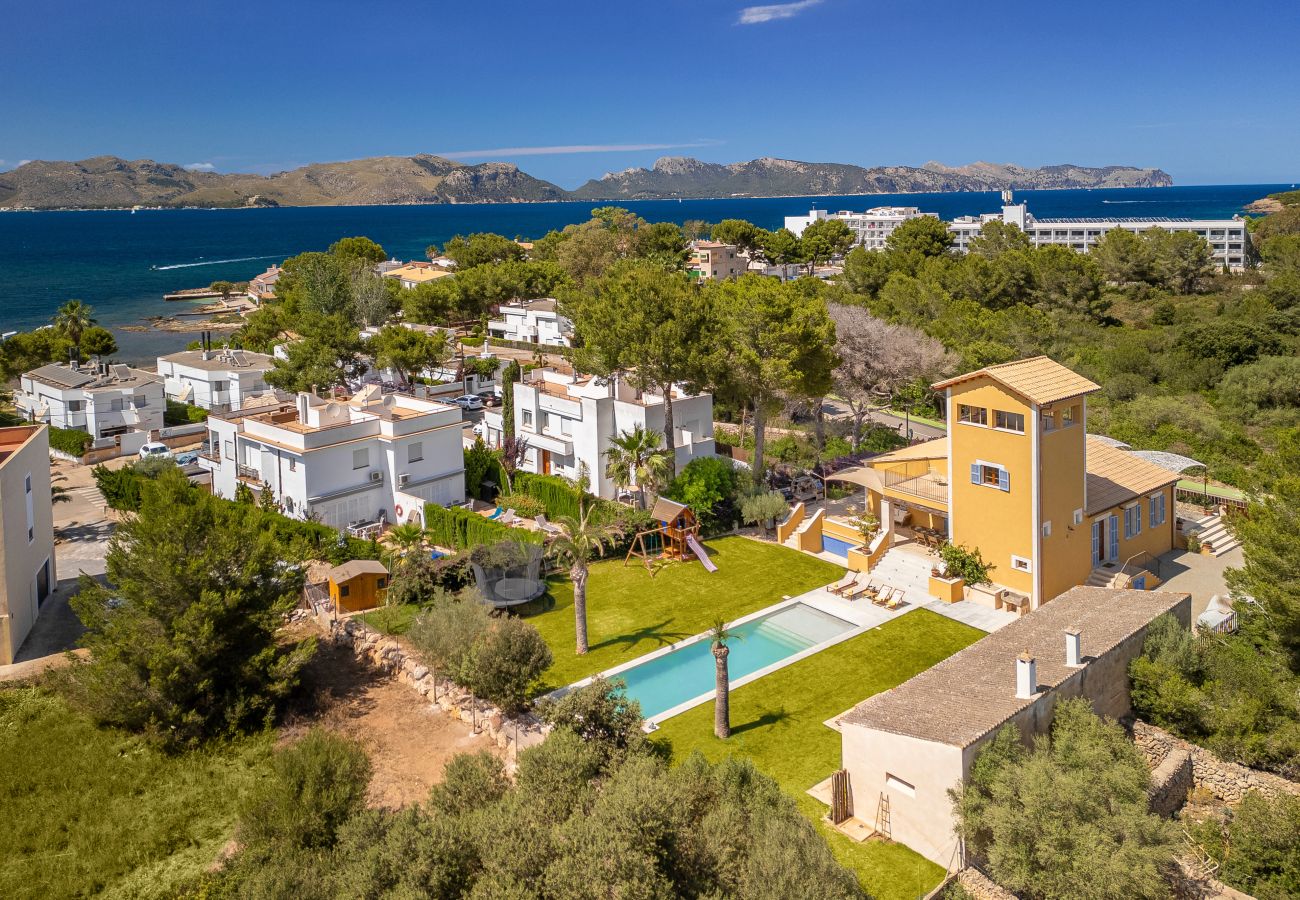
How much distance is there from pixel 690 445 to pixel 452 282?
42555 millimetres

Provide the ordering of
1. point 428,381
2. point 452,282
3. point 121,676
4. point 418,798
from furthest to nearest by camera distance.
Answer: point 452,282, point 428,381, point 121,676, point 418,798

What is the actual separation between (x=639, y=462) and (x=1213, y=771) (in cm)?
1830

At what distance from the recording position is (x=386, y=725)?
62.7 ft

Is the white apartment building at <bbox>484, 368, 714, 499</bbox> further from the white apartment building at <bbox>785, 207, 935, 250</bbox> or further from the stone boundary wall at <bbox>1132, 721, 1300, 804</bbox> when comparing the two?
the white apartment building at <bbox>785, 207, 935, 250</bbox>

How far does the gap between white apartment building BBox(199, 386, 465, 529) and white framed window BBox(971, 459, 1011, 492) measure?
18.6 meters

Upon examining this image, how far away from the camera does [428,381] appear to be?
51.5 metres

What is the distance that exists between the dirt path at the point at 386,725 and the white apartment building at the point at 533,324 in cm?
4179

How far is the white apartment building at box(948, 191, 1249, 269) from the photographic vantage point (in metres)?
100

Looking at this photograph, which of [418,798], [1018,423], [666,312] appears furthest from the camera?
[666,312]

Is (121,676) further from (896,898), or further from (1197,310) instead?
(1197,310)

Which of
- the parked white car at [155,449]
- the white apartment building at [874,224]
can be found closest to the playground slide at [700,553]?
the parked white car at [155,449]

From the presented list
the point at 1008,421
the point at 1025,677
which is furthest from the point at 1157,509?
the point at 1025,677

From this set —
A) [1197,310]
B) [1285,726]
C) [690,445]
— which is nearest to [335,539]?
[690,445]

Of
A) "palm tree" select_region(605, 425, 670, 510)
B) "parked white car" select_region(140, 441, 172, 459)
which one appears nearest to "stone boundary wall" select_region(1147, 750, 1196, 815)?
"palm tree" select_region(605, 425, 670, 510)
